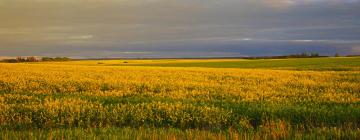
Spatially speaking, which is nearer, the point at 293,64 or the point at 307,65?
the point at 307,65

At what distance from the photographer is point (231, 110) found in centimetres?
1138

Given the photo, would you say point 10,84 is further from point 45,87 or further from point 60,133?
point 60,133

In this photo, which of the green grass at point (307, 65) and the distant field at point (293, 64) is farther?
the distant field at point (293, 64)

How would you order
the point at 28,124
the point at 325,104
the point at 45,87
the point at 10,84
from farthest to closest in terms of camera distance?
the point at 10,84 < the point at 45,87 < the point at 325,104 < the point at 28,124

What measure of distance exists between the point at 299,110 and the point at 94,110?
201 inches

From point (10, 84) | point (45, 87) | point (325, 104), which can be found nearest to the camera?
point (325, 104)

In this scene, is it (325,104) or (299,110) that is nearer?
(299,110)

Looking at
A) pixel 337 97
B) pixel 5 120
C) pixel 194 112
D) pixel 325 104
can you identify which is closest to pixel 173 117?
pixel 194 112

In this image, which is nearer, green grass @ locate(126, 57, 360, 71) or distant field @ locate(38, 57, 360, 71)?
green grass @ locate(126, 57, 360, 71)

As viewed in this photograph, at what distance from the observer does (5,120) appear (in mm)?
10500

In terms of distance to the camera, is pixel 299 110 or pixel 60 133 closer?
pixel 60 133

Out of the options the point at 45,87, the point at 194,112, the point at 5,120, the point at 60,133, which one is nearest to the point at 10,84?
the point at 45,87

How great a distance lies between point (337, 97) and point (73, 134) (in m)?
10.5

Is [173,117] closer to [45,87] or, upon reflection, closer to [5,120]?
[5,120]
